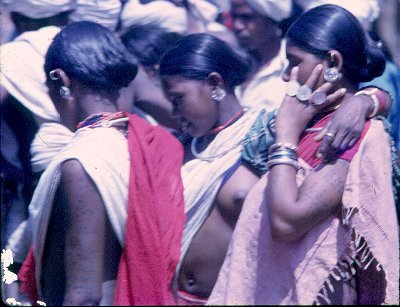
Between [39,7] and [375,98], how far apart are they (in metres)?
2.11

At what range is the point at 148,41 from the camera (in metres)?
4.33

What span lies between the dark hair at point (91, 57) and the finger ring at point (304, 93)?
759mm

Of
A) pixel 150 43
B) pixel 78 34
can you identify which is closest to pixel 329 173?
pixel 78 34

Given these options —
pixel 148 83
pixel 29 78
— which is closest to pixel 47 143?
pixel 29 78

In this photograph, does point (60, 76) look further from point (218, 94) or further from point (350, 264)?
point (350, 264)

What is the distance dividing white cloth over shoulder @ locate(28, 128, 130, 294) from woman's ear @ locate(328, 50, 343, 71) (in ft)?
2.78

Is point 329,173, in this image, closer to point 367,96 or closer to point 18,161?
point 367,96

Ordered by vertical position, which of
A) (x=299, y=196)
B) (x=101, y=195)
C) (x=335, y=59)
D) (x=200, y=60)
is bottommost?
(x=101, y=195)

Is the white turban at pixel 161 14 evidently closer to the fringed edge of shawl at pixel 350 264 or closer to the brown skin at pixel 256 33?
the brown skin at pixel 256 33

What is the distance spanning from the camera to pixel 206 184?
3.27 meters

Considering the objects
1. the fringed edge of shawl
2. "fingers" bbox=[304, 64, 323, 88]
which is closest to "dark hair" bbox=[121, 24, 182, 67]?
"fingers" bbox=[304, 64, 323, 88]

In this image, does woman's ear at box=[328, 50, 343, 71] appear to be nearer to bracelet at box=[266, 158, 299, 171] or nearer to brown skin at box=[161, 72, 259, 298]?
bracelet at box=[266, 158, 299, 171]

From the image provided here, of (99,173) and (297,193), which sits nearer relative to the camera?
(297,193)

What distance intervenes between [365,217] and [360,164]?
19 cm
